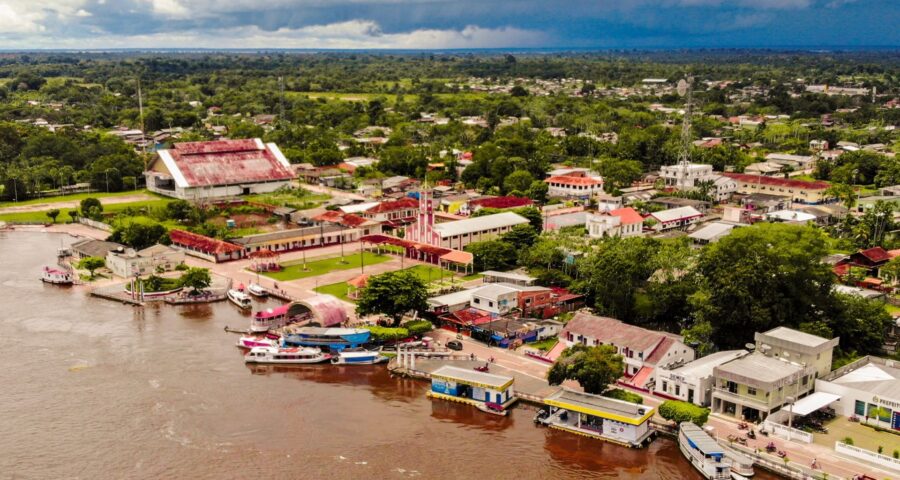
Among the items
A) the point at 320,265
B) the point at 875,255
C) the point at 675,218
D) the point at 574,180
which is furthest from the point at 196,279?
the point at 875,255

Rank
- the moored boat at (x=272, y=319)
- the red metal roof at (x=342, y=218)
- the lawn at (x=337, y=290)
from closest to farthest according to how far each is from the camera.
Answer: the moored boat at (x=272, y=319) < the lawn at (x=337, y=290) < the red metal roof at (x=342, y=218)

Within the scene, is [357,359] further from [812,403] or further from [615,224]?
[615,224]

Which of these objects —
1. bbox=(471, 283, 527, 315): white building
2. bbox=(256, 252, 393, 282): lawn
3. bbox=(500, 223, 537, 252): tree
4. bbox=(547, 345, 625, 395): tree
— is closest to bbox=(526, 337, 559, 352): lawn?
bbox=(471, 283, 527, 315): white building

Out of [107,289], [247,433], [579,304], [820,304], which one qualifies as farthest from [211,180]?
[820,304]

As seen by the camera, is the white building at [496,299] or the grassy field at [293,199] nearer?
the white building at [496,299]

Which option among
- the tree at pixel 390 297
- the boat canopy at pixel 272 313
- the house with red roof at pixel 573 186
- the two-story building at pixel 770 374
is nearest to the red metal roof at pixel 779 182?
the house with red roof at pixel 573 186

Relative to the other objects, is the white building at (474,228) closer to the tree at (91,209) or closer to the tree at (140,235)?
the tree at (140,235)

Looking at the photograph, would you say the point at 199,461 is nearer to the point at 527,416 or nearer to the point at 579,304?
the point at 527,416
